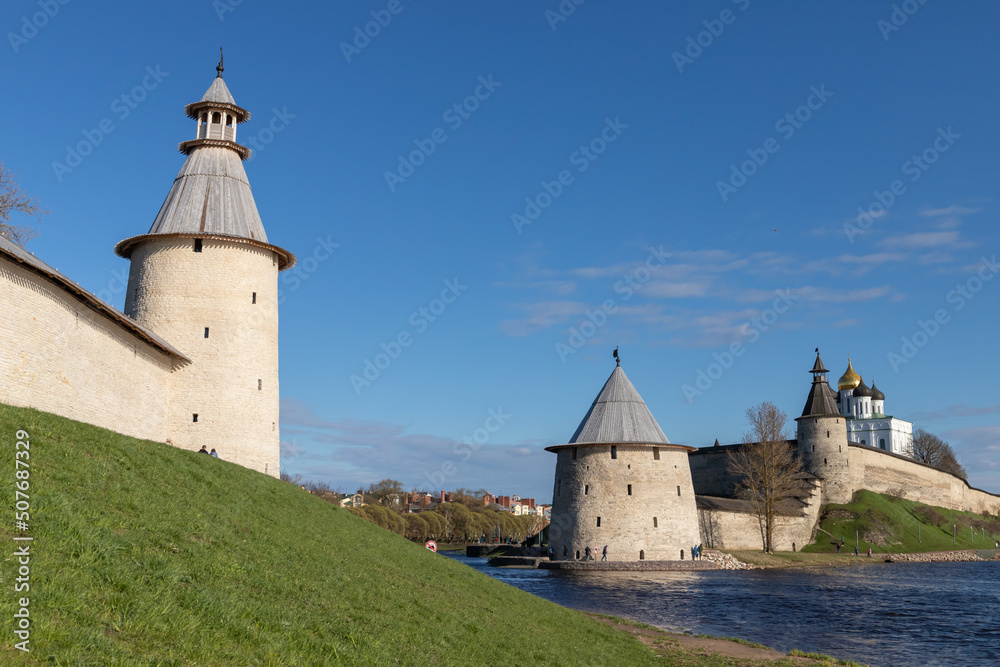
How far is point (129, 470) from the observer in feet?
35.6

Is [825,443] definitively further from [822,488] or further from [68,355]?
[68,355]

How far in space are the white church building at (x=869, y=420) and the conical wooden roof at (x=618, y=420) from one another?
66.5 meters

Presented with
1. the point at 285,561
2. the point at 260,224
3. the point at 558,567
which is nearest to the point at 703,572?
the point at 558,567

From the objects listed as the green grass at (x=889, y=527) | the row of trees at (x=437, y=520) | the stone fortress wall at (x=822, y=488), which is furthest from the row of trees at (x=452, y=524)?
the green grass at (x=889, y=527)

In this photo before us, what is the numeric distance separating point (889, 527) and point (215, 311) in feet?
188

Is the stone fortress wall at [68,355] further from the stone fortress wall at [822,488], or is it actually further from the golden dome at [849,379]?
the golden dome at [849,379]

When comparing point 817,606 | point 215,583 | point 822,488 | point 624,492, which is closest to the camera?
point 215,583

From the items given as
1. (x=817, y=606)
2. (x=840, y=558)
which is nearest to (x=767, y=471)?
(x=840, y=558)

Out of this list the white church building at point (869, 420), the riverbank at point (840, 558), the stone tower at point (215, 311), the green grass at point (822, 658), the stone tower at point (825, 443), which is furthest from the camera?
the white church building at point (869, 420)

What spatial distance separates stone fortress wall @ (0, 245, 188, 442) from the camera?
1428 cm

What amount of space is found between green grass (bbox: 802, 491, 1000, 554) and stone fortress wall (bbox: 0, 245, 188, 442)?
5105 centimetres

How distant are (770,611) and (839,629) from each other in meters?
3.40

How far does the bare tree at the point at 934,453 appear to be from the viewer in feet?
310

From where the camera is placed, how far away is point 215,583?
25.9ft
